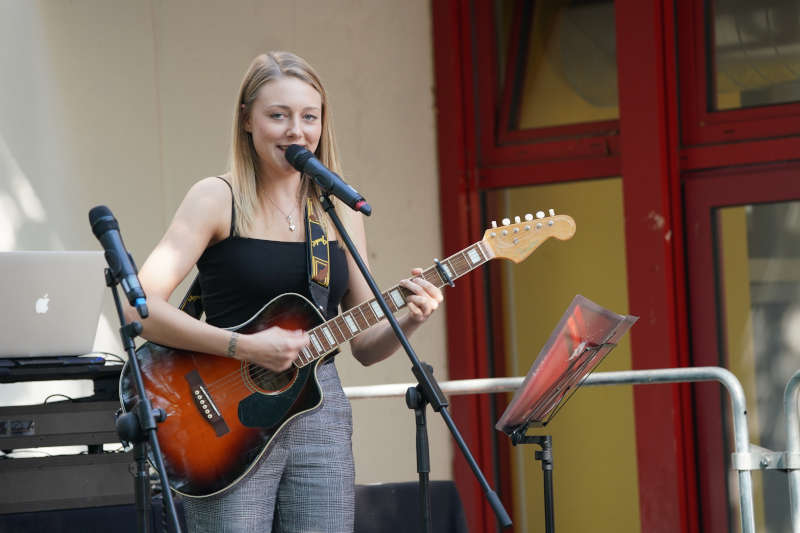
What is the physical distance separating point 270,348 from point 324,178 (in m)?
0.42

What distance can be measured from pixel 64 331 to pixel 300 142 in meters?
1.10

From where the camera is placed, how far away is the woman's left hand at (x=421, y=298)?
8.22 ft

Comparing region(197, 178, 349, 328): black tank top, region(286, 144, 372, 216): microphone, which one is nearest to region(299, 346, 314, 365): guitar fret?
region(197, 178, 349, 328): black tank top

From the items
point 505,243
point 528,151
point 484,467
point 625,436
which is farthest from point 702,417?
point 505,243

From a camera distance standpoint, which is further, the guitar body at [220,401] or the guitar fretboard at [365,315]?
the guitar fretboard at [365,315]

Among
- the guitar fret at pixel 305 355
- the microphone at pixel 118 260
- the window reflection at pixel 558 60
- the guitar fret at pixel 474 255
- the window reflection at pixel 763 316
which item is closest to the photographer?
the microphone at pixel 118 260

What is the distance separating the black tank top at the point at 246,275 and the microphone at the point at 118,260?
332mm

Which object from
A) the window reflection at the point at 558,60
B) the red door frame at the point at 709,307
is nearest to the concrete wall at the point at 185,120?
the window reflection at the point at 558,60

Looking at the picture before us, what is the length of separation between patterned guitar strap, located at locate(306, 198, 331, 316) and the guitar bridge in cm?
33

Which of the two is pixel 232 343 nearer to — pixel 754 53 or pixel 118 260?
pixel 118 260

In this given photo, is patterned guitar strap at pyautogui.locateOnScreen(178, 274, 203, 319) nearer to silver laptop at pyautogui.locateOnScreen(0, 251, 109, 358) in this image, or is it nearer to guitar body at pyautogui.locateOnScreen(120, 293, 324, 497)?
guitar body at pyautogui.locateOnScreen(120, 293, 324, 497)

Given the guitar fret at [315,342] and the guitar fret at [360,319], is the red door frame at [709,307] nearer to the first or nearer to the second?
the guitar fret at [360,319]

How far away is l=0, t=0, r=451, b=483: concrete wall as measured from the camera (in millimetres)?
4474

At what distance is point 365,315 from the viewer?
→ 2.62 m
